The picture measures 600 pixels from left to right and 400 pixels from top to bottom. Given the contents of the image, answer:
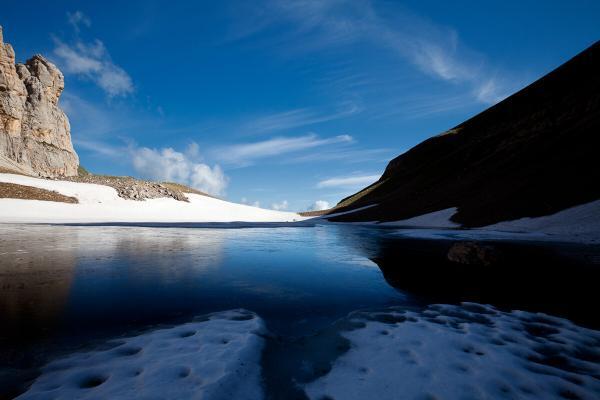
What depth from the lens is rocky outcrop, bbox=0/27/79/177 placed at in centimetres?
6244

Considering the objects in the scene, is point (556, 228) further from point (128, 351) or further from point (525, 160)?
point (128, 351)

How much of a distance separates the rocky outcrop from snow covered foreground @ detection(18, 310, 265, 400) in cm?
7265

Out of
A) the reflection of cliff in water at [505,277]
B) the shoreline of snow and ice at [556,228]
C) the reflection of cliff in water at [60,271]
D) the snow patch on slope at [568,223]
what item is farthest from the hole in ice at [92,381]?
the snow patch on slope at [568,223]

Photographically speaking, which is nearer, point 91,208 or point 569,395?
point 569,395

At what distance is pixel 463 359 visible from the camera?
3832mm

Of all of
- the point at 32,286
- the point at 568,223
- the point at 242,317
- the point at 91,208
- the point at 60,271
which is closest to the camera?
the point at 242,317

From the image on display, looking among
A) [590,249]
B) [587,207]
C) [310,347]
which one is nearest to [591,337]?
[310,347]

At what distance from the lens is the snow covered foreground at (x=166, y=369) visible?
286cm

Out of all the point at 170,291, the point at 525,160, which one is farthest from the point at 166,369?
the point at 525,160

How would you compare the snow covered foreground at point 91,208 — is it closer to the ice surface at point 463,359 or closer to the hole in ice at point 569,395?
the ice surface at point 463,359

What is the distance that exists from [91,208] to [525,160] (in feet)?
185

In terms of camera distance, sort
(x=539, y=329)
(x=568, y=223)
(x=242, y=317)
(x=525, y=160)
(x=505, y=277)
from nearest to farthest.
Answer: (x=539, y=329)
(x=242, y=317)
(x=505, y=277)
(x=568, y=223)
(x=525, y=160)

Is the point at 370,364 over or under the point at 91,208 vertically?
under

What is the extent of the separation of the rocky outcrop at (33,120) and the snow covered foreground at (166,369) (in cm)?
7265
